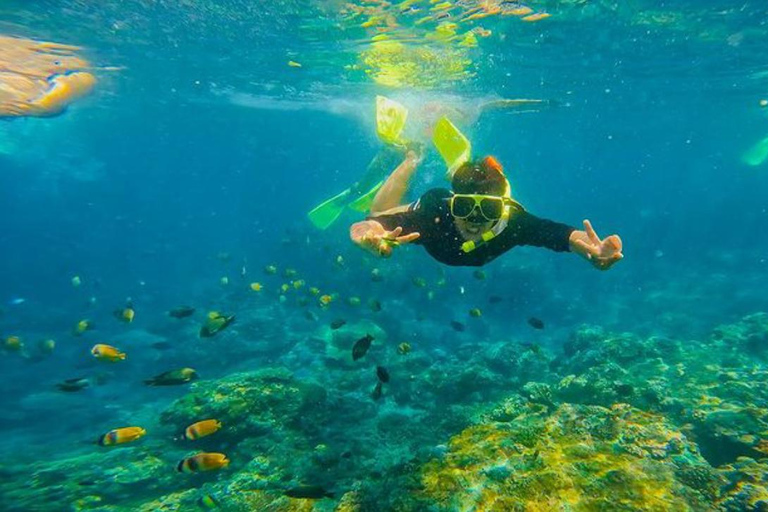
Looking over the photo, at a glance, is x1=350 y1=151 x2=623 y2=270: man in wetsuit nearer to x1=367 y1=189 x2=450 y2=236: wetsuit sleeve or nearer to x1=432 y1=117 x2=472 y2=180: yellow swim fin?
x1=367 y1=189 x2=450 y2=236: wetsuit sleeve

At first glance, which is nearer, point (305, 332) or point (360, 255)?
point (305, 332)

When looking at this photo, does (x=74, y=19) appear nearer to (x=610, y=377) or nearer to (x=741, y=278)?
(x=610, y=377)

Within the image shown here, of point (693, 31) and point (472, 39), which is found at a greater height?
point (472, 39)

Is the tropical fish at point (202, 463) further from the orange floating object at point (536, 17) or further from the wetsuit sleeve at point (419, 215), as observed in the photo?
the orange floating object at point (536, 17)

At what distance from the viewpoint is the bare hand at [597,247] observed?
3908mm

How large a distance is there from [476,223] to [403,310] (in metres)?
18.4

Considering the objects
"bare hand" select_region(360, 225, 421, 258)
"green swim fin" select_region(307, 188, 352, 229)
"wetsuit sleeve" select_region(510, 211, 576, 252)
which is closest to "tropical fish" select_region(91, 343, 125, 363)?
"green swim fin" select_region(307, 188, 352, 229)

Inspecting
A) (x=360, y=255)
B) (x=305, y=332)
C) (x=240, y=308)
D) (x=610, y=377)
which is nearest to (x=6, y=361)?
(x=240, y=308)

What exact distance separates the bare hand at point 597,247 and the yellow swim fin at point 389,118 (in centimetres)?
515

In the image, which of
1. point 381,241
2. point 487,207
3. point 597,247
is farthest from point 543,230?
point 381,241

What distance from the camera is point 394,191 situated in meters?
5.85

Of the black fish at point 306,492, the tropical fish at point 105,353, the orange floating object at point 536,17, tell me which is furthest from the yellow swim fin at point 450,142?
the orange floating object at point 536,17

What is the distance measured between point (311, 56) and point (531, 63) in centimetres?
1249

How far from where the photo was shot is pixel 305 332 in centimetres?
2170
